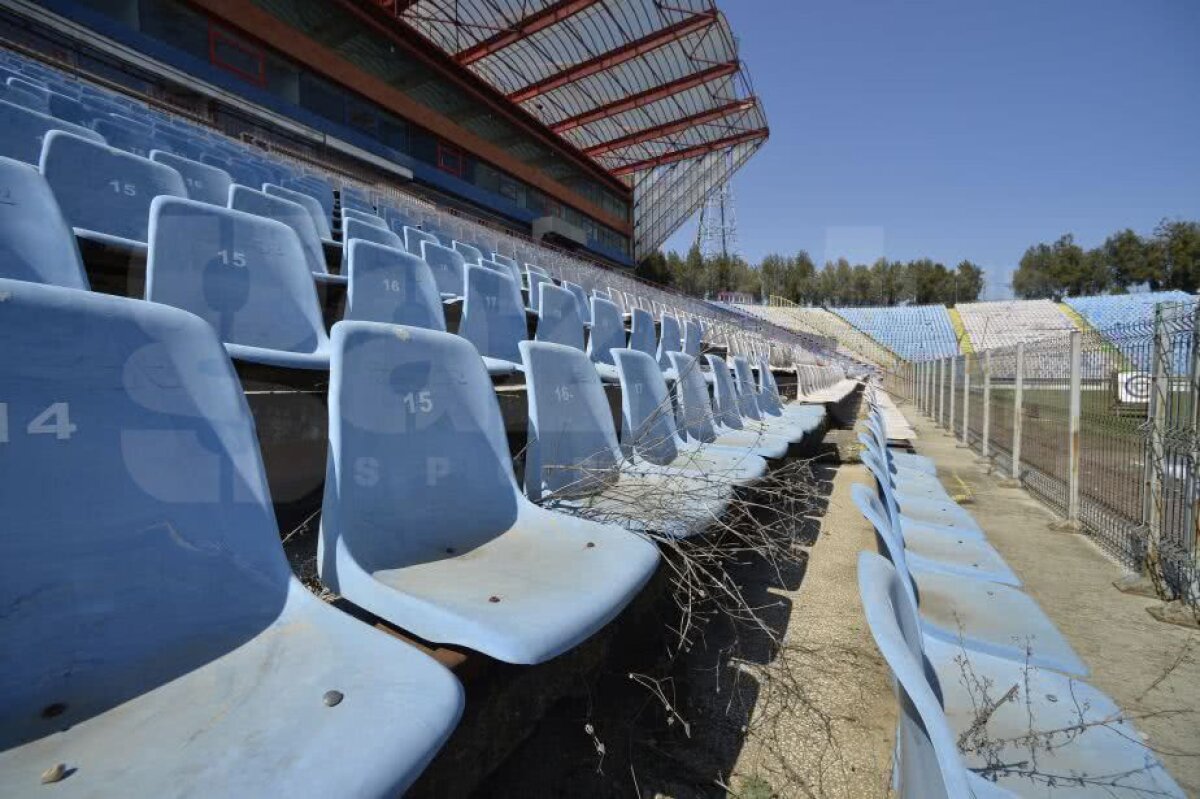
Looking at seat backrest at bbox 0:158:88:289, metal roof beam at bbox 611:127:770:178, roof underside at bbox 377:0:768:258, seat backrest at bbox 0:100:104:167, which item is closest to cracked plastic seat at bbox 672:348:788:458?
seat backrest at bbox 0:158:88:289

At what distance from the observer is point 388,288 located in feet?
8.53

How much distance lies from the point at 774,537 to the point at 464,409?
178 centimetres

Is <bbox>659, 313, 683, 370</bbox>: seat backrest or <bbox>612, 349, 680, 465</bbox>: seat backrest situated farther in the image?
<bbox>659, 313, 683, 370</bbox>: seat backrest

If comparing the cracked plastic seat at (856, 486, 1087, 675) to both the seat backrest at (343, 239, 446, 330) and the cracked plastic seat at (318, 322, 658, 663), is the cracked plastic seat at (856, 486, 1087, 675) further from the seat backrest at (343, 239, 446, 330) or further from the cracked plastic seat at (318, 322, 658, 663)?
the seat backrest at (343, 239, 446, 330)

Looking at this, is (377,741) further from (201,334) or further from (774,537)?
(774,537)

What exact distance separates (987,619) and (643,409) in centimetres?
152

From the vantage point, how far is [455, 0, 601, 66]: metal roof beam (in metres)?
18.9

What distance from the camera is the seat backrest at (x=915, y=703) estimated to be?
0.61 meters

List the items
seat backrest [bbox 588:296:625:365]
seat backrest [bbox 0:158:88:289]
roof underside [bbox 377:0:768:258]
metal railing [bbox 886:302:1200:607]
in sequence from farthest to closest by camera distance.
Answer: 1. roof underside [bbox 377:0:768:258]
2. seat backrest [bbox 588:296:625:365]
3. metal railing [bbox 886:302:1200:607]
4. seat backrest [bbox 0:158:88:289]

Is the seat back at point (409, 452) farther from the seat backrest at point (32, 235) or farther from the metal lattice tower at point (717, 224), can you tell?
the metal lattice tower at point (717, 224)

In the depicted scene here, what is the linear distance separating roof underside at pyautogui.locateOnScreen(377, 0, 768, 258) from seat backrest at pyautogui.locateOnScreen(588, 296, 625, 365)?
62.2 ft

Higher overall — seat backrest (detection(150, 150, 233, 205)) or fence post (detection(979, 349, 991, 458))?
seat backrest (detection(150, 150, 233, 205))

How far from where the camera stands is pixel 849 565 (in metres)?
2.63

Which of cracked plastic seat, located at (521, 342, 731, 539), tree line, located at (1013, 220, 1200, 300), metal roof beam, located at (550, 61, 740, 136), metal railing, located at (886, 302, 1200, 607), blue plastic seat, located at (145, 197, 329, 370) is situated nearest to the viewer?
cracked plastic seat, located at (521, 342, 731, 539)
